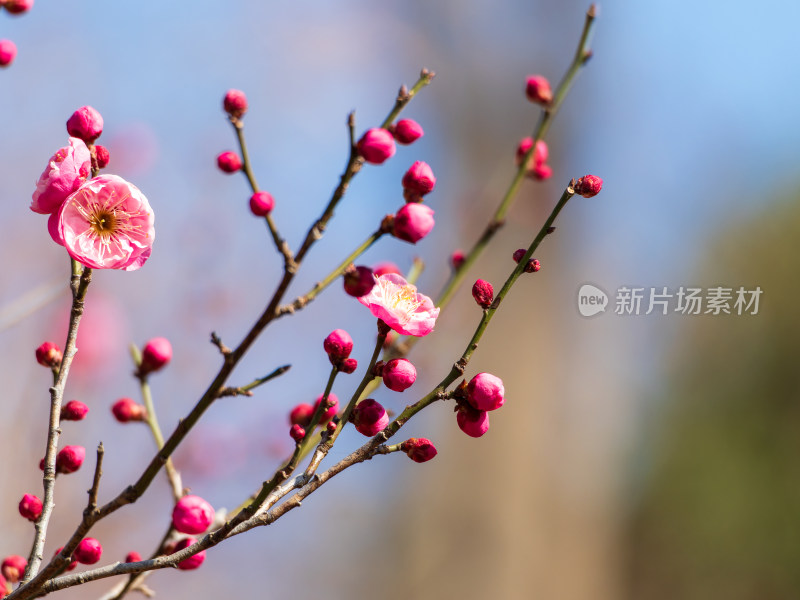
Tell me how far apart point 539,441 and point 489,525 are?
2.28 ft

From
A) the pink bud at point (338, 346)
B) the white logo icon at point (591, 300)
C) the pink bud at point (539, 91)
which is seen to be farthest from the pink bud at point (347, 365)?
the white logo icon at point (591, 300)

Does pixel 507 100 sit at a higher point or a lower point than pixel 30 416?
higher

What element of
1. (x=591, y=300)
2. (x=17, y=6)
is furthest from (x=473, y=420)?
(x=591, y=300)

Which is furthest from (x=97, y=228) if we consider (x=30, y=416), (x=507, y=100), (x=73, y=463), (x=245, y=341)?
(x=507, y=100)

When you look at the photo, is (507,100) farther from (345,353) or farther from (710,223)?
(345,353)

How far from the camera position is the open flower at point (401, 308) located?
2.48ft

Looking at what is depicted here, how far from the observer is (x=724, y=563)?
8.38 meters

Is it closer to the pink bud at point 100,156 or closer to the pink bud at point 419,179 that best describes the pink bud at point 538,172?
the pink bud at point 419,179

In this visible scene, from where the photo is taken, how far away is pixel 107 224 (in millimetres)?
760

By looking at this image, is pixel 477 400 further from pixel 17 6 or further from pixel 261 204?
pixel 17 6

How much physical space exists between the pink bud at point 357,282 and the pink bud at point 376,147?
13cm

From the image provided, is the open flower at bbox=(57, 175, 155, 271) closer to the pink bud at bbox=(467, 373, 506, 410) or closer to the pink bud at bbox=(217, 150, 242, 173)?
the pink bud at bbox=(217, 150, 242, 173)

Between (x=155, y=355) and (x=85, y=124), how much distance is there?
34 cm

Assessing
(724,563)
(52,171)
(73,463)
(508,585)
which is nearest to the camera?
Answer: (52,171)
